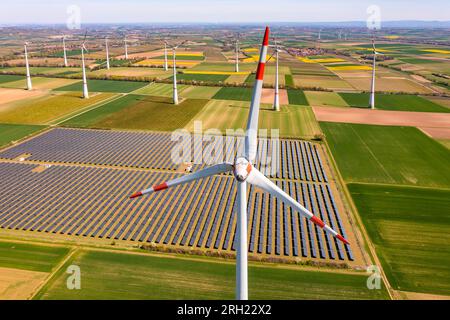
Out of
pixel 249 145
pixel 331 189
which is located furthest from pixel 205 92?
pixel 249 145

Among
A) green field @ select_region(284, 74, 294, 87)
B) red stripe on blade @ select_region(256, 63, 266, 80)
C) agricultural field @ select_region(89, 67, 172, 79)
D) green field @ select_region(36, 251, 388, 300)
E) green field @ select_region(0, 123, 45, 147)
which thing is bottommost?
green field @ select_region(36, 251, 388, 300)

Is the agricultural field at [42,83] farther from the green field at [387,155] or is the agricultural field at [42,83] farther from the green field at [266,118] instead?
the green field at [387,155]

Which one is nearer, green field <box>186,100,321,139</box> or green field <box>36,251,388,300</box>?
green field <box>36,251,388,300</box>

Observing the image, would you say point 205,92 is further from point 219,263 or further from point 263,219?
point 219,263

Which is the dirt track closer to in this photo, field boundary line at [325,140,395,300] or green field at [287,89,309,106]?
green field at [287,89,309,106]

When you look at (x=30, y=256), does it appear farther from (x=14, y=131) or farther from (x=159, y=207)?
(x=14, y=131)

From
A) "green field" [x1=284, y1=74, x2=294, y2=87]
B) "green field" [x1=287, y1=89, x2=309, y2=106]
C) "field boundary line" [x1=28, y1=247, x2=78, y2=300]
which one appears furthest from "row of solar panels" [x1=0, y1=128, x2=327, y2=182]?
"green field" [x1=284, y1=74, x2=294, y2=87]

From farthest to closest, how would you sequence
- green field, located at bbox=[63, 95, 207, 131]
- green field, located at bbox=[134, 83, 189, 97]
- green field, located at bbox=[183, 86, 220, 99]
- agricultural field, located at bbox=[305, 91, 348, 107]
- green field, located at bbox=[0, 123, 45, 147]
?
green field, located at bbox=[134, 83, 189, 97] → green field, located at bbox=[183, 86, 220, 99] → agricultural field, located at bbox=[305, 91, 348, 107] → green field, located at bbox=[63, 95, 207, 131] → green field, located at bbox=[0, 123, 45, 147]
